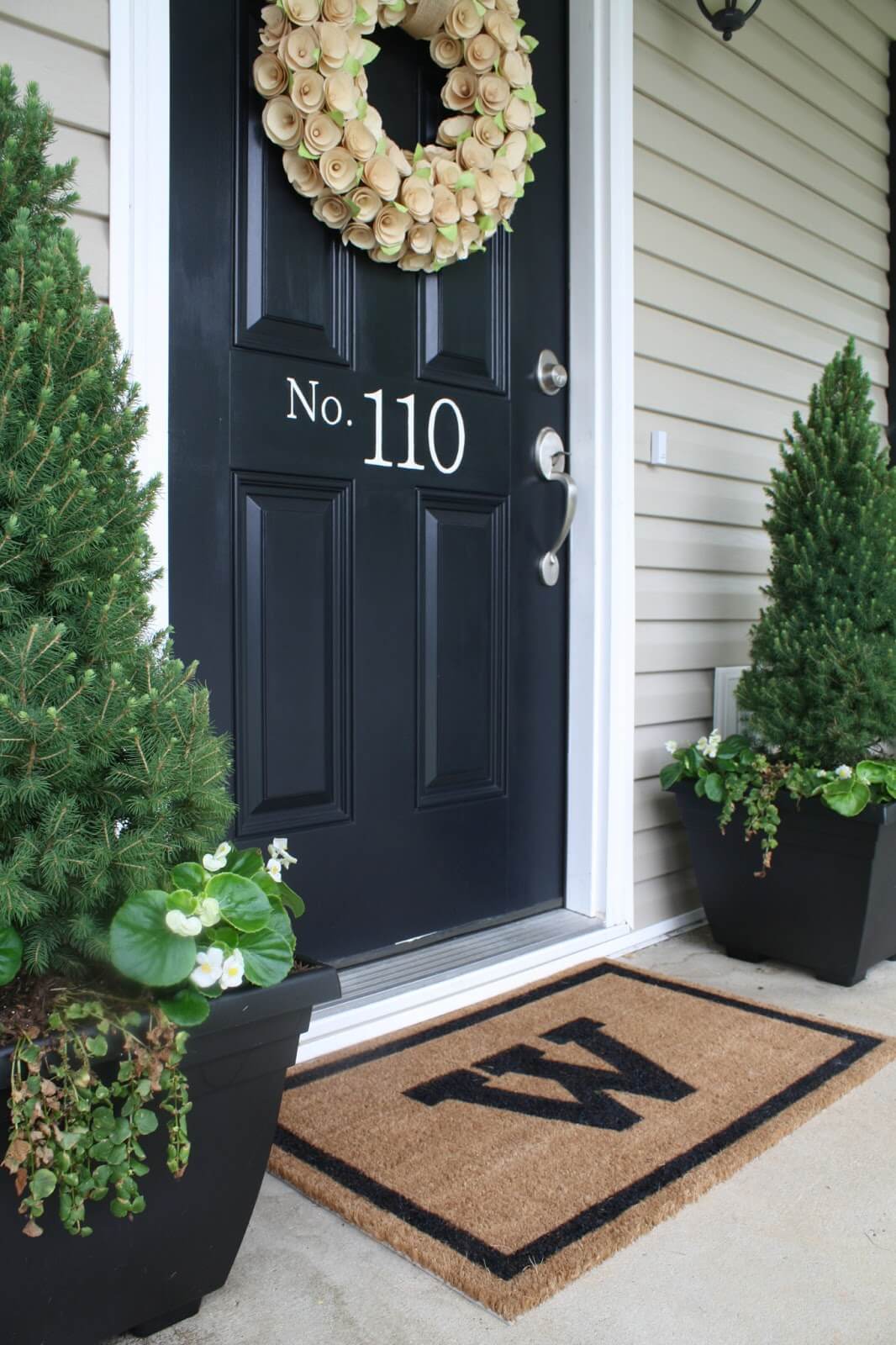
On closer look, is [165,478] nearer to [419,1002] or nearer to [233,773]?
[233,773]

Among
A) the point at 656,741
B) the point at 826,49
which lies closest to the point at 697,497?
the point at 656,741

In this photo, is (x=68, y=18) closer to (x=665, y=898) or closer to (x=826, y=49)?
(x=665, y=898)

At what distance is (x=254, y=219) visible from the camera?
177cm

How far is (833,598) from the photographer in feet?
7.40

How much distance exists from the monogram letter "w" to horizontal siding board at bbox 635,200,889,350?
171 centimetres

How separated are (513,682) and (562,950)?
56 centimetres

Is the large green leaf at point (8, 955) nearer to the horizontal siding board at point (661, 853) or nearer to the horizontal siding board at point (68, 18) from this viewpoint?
the horizontal siding board at point (68, 18)

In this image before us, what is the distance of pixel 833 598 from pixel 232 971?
167 centimetres

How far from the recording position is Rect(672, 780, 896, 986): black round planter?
6.89 ft

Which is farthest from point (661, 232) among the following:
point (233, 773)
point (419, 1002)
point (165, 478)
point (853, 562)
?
point (419, 1002)

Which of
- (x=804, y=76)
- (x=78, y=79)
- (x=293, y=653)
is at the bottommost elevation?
(x=293, y=653)

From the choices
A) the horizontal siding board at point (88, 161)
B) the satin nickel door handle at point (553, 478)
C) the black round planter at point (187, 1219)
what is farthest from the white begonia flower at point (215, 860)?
the satin nickel door handle at point (553, 478)

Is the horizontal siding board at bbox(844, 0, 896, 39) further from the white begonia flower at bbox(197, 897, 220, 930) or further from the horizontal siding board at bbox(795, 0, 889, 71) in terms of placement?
the white begonia flower at bbox(197, 897, 220, 930)

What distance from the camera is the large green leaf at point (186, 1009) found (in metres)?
0.97
